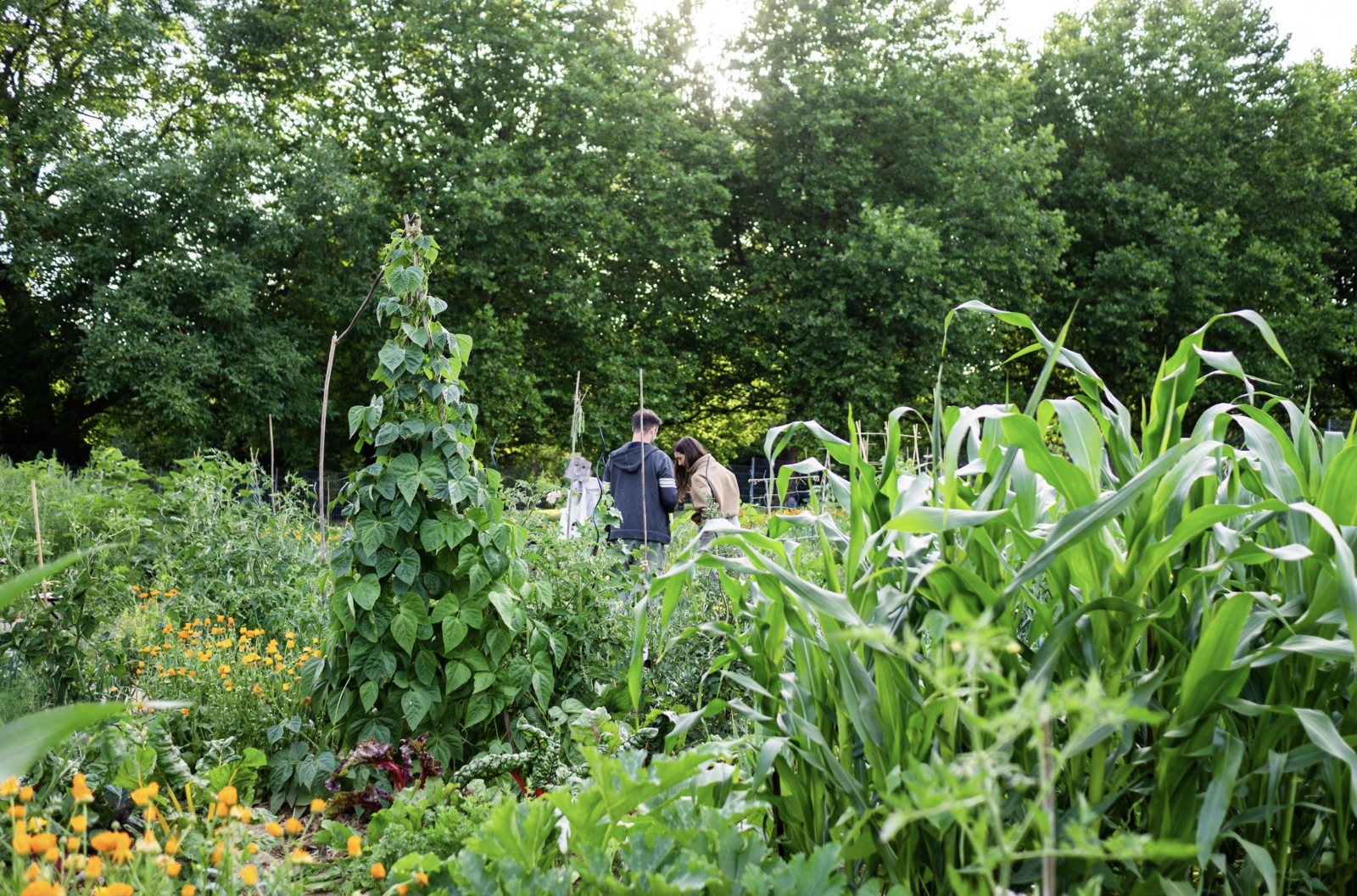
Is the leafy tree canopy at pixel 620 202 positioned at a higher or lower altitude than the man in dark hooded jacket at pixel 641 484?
higher

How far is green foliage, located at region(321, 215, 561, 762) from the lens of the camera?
114 inches

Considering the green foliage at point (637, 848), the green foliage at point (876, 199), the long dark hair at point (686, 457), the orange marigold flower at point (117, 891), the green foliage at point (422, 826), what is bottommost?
the green foliage at point (422, 826)

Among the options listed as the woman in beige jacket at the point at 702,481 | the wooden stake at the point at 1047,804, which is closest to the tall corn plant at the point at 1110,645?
the wooden stake at the point at 1047,804

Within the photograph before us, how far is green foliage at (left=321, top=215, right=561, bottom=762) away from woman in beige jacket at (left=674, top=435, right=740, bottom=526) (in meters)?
3.11

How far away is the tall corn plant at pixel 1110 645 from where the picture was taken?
1.33 meters

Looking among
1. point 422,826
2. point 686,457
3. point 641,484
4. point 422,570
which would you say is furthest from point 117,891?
point 686,457

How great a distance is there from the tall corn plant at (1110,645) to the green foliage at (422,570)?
138 centimetres

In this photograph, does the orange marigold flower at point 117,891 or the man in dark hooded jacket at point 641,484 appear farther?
the man in dark hooded jacket at point 641,484

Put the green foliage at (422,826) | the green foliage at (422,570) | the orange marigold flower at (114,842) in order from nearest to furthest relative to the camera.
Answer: the orange marigold flower at (114,842) < the green foliage at (422,826) < the green foliage at (422,570)

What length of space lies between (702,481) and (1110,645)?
16.8ft

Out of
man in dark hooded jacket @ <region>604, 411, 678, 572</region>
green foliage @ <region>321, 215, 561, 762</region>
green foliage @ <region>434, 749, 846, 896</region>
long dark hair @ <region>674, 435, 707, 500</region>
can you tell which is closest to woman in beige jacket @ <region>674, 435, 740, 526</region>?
long dark hair @ <region>674, 435, 707, 500</region>

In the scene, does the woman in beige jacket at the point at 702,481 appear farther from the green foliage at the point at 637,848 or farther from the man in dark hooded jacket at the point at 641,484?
the green foliage at the point at 637,848

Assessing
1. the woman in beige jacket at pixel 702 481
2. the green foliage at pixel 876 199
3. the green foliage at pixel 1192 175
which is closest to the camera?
the woman in beige jacket at pixel 702 481

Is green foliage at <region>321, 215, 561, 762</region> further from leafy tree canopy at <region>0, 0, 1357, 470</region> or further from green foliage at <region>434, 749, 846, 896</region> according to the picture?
leafy tree canopy at <region>0, 0, 1357, 470</region>
